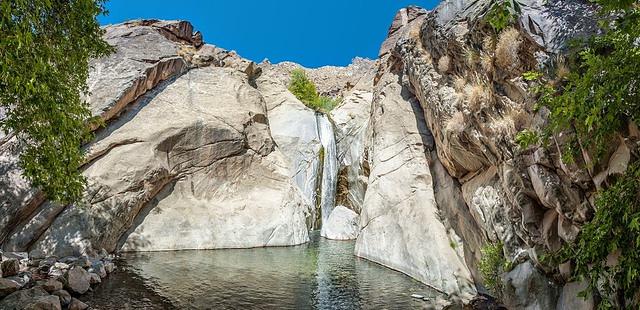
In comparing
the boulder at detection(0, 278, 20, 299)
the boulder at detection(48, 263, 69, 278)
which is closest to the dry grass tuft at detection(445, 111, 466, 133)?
the boulder at detection(48, 263, 69, 278)

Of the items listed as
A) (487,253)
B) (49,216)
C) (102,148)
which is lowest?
(487,253)

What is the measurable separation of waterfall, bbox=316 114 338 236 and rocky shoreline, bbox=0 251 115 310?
1593cm

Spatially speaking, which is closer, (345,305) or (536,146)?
(536,146)

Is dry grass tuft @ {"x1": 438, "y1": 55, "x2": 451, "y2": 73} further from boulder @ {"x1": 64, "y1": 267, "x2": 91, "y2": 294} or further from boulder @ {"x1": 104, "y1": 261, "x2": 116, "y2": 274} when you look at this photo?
boulder @ {"x1": 104, "y1": 261, "x2": 116, "y2": 274}

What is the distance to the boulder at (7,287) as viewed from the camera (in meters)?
9.97

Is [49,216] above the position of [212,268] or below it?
above

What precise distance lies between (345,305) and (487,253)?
4662 mm

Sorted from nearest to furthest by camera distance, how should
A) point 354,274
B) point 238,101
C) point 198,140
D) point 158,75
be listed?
point 354,274, point 198,140, point 158,75, point 238,101

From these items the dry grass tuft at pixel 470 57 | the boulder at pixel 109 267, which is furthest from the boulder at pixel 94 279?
the dry grass tuft at pixel 470 57

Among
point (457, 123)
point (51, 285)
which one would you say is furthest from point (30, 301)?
point (457, 123)

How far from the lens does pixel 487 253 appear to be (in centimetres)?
1259

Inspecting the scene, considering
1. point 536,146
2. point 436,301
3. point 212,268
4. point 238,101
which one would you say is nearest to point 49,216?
point 212,268

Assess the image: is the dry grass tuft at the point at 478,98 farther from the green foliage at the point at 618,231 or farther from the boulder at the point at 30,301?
the boulder at the point at 30,301

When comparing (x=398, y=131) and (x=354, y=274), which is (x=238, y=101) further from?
(x=354, y=274)
